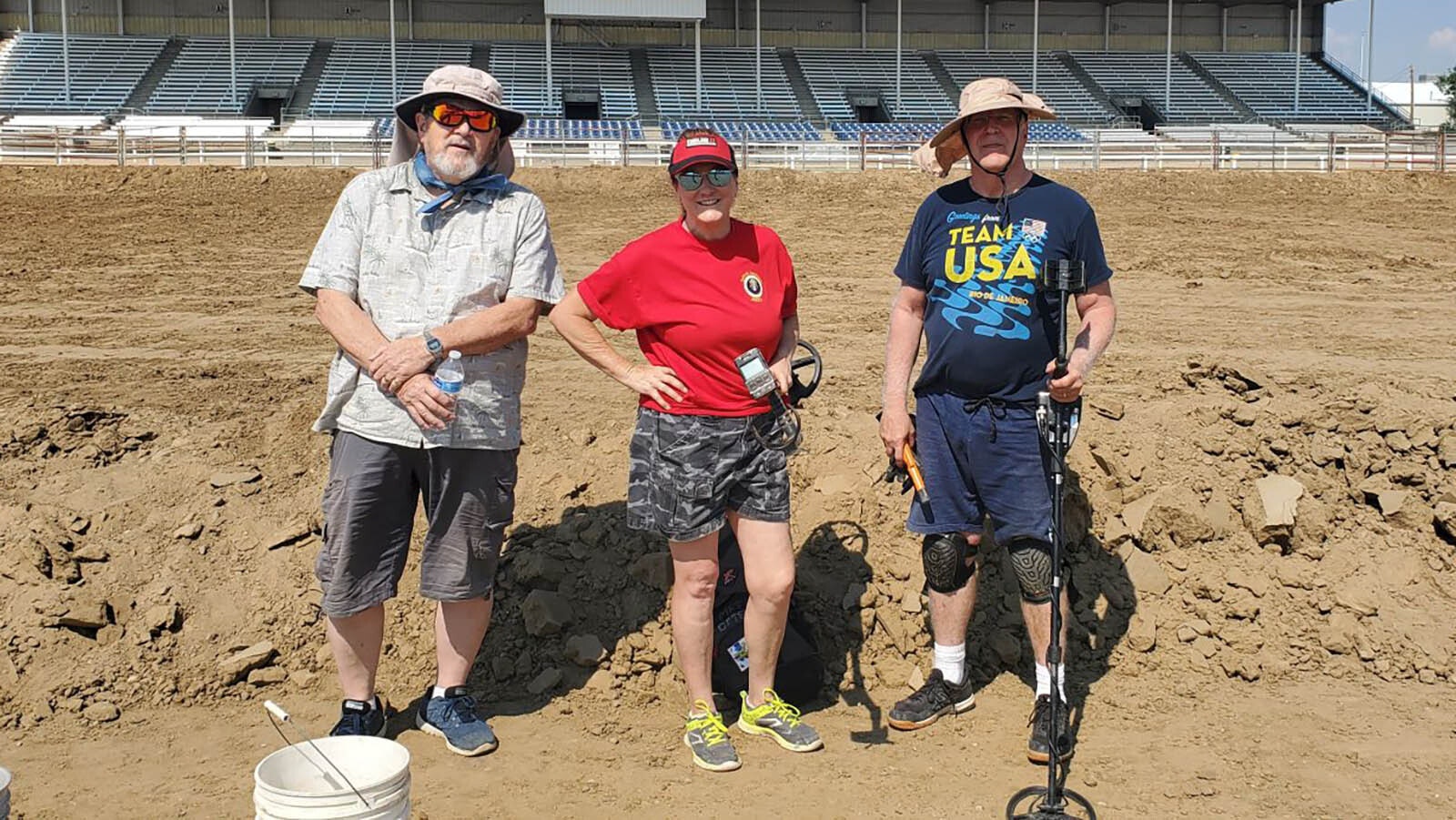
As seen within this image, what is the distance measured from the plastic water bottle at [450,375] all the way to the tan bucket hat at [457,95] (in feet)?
2.45

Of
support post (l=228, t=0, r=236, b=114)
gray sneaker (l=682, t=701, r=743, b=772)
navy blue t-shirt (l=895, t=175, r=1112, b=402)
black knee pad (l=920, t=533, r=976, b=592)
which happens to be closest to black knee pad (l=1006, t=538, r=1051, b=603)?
black knee pad (l=920, t=533, r=976, b=592)

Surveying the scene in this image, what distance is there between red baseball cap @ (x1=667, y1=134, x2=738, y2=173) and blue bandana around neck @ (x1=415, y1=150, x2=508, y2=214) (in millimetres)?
627

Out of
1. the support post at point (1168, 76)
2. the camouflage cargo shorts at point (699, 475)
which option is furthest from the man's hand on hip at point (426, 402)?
the support post at point (1168, 76)

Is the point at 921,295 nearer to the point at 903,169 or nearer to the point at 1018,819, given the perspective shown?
the point at 1018,819

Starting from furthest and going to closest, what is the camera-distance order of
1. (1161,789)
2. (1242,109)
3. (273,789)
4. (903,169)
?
(1242,109) < (903,169) < (1161,789) < (273,789)

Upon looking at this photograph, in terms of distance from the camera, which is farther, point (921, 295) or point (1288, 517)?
point (1288, 517)

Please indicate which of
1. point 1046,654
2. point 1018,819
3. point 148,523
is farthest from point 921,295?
point 148,523

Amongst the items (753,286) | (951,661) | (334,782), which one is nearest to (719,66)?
(951,661)

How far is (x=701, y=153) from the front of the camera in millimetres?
4262

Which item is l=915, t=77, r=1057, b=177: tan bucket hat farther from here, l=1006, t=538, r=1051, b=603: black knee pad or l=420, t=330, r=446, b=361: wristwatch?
l=420, t=330, r=446, b=361: wristwatch

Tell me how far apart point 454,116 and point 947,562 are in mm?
2328

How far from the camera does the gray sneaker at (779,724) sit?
4.73 metres

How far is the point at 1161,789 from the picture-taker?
14.6 ft

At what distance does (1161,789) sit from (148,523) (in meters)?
4.49
